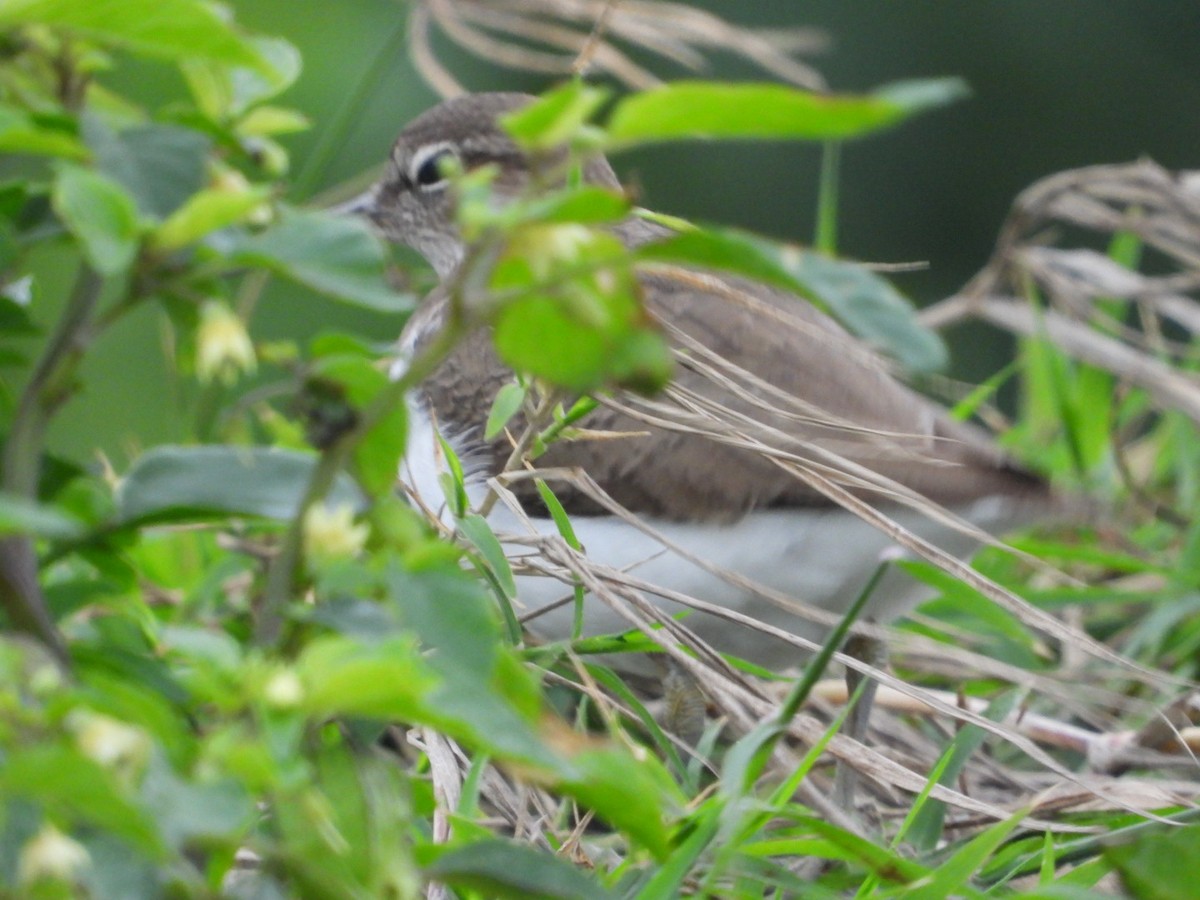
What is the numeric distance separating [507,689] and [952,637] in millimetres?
1577

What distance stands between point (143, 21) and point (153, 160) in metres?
0.08

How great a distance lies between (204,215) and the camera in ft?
2.45

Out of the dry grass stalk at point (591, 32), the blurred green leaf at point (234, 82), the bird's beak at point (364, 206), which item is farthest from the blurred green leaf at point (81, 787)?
the bird's beak at point (364, 206)

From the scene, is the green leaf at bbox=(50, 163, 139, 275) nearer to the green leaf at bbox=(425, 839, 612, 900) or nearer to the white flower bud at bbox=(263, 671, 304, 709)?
the white flower bud at bbox=(263, 671, 304, 709)

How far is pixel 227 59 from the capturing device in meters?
0.82

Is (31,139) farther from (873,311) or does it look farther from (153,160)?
(873,311)

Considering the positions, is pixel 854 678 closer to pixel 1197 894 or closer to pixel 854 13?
pixel 1197 894

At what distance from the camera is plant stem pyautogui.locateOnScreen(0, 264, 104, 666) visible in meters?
0.82

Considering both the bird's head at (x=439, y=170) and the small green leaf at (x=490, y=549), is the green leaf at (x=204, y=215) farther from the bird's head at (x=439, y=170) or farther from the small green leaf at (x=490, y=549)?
the bird's head at (x=439, y=170)

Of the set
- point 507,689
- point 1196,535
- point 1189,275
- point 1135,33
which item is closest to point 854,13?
point 1135,33

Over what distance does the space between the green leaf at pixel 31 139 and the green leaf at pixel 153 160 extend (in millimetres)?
13

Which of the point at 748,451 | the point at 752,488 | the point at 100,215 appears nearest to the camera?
the point at 100,215

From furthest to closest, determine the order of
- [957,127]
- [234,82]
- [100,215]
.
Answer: [957,127] → [234,82] → [100,215]

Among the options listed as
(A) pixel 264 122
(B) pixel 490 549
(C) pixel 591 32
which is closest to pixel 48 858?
(A) pixel 264 122
